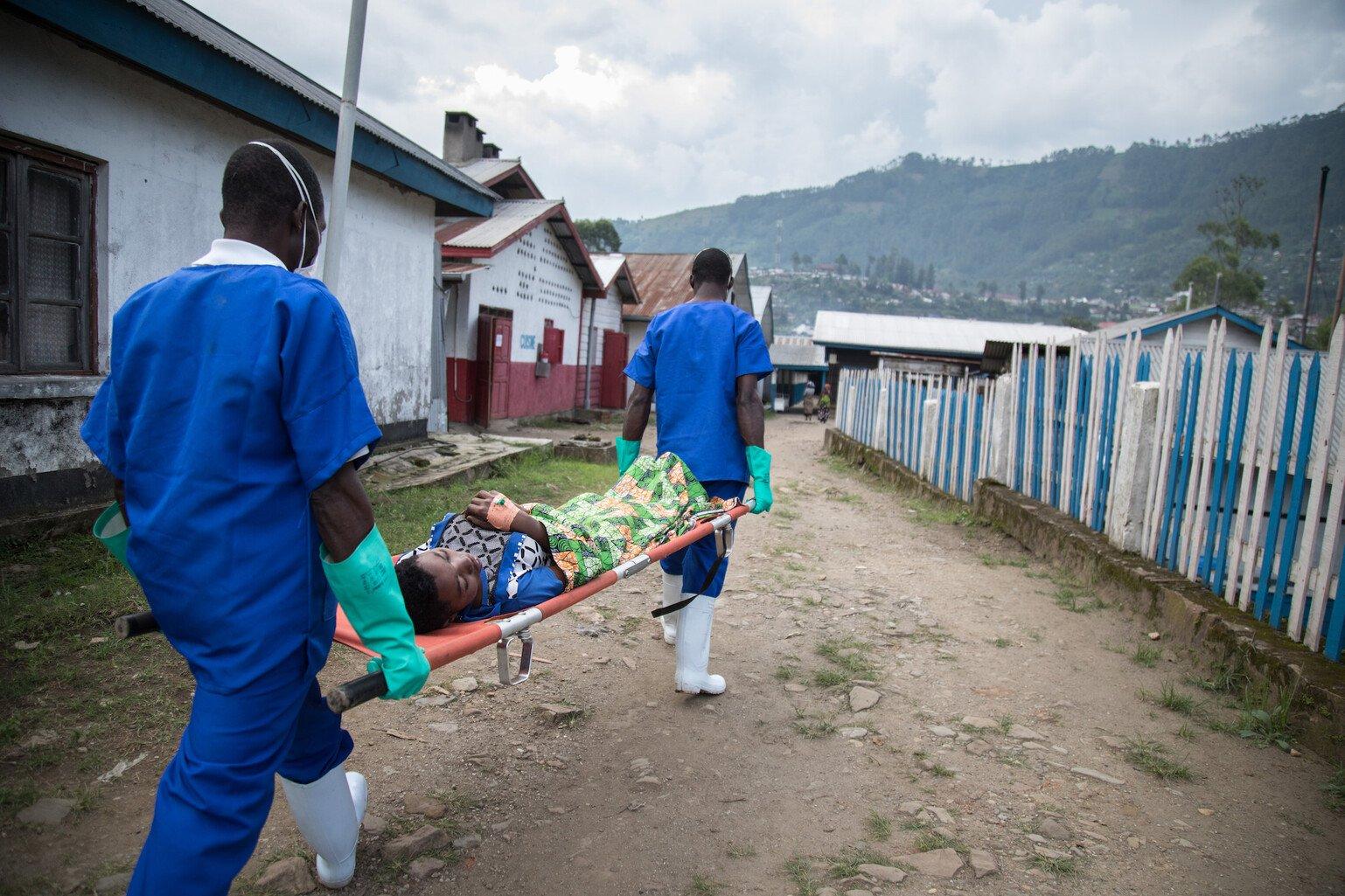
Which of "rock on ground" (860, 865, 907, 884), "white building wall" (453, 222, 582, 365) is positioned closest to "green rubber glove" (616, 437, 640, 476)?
"rock on ground" (860, 865, 907, 884)

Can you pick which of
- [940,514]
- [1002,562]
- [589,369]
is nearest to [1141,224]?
[589,369]

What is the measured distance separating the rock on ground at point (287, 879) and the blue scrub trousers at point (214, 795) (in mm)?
589

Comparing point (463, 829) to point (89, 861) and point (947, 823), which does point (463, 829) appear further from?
point (947, 823)

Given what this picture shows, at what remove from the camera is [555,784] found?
2672 mm

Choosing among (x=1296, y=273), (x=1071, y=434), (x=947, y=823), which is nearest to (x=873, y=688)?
(x=947, y=823)

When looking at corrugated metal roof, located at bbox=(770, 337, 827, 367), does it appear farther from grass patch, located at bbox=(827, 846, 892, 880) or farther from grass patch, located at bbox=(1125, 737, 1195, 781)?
grass patch, located at bbox=(827, 846, 892, 880)

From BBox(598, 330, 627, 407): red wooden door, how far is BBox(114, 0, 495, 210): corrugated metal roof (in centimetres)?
1115

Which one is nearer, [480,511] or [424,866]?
[424,866]

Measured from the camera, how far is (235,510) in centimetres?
150

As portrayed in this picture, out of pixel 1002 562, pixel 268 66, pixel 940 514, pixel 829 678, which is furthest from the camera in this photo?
pixel 940 514

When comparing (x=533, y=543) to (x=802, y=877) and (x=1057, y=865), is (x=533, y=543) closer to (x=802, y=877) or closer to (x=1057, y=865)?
(x=802, y=877)

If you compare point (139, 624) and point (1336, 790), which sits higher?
point (139, 624)

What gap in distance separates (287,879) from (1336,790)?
353cm

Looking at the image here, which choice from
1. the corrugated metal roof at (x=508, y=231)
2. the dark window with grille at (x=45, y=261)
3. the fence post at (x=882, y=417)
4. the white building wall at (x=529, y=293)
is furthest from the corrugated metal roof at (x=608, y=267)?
the dark window with grille at (x=45, y=261)
